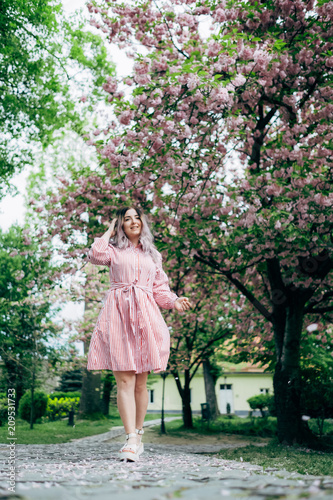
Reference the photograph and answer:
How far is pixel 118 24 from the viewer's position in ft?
24.7

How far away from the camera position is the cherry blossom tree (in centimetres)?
607

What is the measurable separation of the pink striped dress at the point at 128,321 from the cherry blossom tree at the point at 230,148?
2.40m

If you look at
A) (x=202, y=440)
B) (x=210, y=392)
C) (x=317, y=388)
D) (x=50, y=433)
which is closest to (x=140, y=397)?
(x=317, y=388)

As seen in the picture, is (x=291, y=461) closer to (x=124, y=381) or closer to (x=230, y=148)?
(x=124, y=381)

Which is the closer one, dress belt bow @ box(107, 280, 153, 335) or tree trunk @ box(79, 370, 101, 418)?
dress belt bow @ box(107, 280, 153, 335)

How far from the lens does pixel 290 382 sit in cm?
770

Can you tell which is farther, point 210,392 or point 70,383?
point 70,383

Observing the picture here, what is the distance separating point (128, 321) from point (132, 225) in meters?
0.95

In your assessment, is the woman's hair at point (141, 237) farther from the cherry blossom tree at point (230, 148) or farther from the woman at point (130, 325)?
the cherry blossom tree at point (230, 148)

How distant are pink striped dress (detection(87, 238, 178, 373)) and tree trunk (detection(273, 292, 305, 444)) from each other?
4.21 metres

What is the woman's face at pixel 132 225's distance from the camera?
14.5ft

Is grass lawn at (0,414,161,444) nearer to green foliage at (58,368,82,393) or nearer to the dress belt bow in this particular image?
the dress belt bow

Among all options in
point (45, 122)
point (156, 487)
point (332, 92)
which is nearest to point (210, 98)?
point (332, 92)

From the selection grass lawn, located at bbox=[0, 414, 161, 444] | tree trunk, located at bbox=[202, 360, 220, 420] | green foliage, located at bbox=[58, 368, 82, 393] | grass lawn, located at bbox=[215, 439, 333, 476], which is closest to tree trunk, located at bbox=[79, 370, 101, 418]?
grass lawn, located at bbox=[0, 414, 161, 444]
